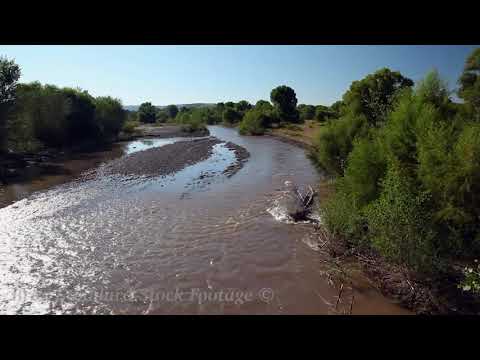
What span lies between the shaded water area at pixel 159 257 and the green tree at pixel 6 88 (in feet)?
36.3

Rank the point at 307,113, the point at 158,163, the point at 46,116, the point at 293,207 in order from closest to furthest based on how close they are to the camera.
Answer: the point at 293,207 < the point at 158,163 < the point at 46,116 < the point at 307,113

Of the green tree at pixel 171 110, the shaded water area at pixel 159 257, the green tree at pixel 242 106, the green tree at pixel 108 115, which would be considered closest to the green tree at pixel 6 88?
the shaded water area at pixel 159 257

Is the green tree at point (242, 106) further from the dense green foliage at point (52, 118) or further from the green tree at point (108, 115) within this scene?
the dense green foliage at point (52, 118)

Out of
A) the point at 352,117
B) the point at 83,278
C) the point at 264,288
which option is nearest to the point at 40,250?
the point at 83,278

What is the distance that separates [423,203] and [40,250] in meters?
12.7

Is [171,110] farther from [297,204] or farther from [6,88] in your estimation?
[297,204]

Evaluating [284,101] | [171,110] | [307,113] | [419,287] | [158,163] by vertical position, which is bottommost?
[419,287]

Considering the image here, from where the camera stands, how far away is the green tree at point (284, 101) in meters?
70.6

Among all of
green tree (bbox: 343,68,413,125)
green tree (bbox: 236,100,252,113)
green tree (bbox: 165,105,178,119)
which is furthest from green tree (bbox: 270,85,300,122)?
green tree (bbox: 165,105,178,119)

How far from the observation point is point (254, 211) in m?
14.3

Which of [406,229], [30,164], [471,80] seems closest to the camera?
[406,229]

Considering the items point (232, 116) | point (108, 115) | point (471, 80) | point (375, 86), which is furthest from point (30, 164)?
point (232, 116)

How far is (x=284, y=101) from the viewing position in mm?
71375

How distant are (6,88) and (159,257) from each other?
26.0m
